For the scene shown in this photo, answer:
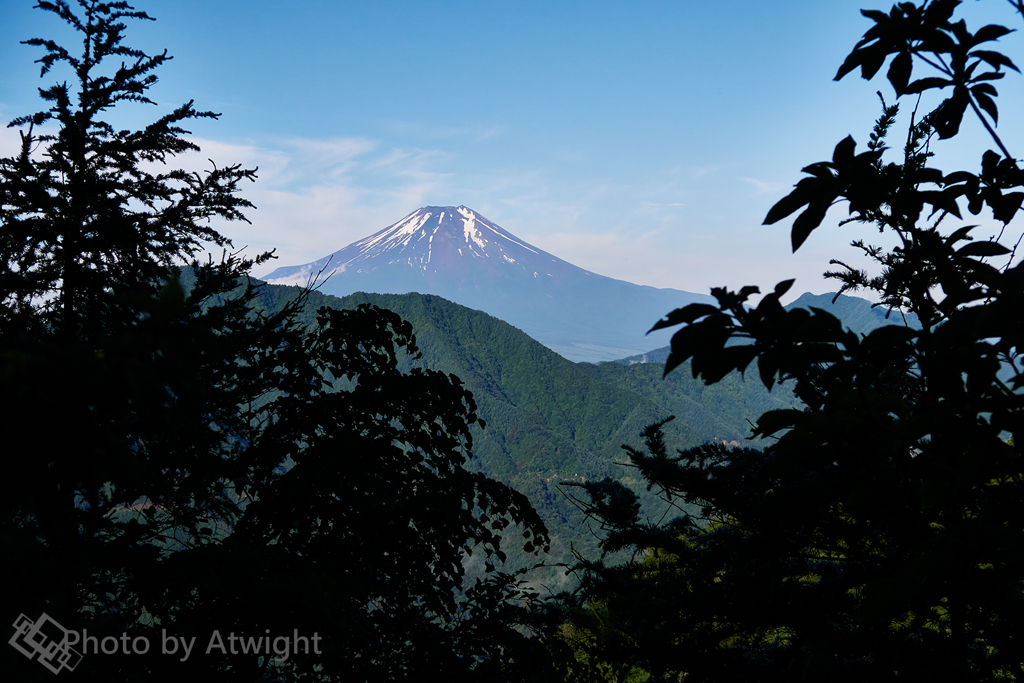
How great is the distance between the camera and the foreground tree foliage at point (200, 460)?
1.09 metres

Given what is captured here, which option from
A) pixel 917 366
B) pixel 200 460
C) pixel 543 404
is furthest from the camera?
pixel 543 404

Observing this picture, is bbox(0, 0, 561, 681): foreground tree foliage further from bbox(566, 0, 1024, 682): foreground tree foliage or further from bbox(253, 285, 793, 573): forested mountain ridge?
bbox(253, 285, 793, 573): forested mountain ridge

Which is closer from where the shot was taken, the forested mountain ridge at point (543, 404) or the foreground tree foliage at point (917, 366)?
the foreground tree foliage at point (917, 366)

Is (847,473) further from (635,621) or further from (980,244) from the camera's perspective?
(635,621)

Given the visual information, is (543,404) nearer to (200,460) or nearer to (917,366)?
(200,460)

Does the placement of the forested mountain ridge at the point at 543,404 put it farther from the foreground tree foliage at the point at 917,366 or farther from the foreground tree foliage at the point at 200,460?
the foreground tree foliage at the point at 917,366

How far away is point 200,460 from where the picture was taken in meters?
4.67

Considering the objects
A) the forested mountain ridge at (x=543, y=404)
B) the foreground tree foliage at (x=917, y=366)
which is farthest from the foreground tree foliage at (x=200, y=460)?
the forested mountain ridge at (x=543, y=404)

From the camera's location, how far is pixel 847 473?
1.62m

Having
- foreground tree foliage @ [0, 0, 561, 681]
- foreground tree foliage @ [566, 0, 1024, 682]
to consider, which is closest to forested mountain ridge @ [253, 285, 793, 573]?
foreground tree foliage @ [0, 0, 561, 681]

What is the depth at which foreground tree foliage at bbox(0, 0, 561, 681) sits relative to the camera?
1.09 m

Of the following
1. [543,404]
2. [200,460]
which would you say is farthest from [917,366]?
[543,404]

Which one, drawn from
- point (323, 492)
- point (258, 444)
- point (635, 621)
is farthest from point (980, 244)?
point (258, 444)

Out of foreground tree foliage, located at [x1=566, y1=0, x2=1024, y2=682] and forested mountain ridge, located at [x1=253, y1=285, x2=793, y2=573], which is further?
forested mountain ridge, located at [x1=253, y1=285, x2=793, y2=573]
